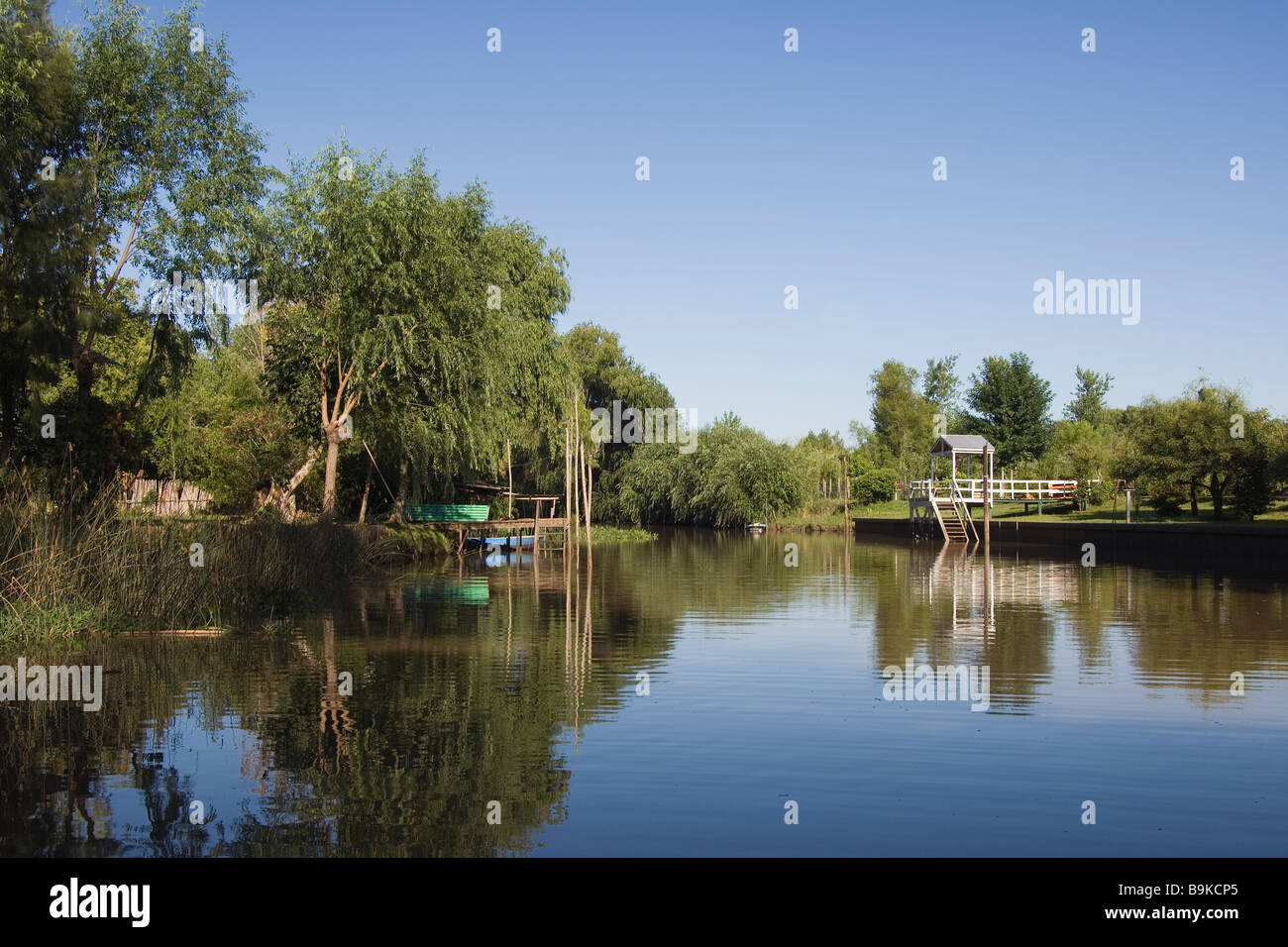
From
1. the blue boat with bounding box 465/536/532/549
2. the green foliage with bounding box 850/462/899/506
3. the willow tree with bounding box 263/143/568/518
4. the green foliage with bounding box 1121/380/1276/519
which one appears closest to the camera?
the willow tree with bounding box 263/143/568/518

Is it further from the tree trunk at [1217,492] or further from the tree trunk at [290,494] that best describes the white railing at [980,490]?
the tree trunk at [290,494]

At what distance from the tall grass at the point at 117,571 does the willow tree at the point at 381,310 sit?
8.80 m

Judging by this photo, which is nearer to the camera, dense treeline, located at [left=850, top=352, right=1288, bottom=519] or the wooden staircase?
dense treeline, located at [left=850, top=352, right=1288, bottom=519]

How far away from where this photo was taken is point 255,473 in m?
36.6

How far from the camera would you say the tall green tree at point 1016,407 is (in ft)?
240

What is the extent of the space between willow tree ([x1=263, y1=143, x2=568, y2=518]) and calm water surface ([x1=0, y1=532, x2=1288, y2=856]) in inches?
435

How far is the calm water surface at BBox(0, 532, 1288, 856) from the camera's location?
6570 mm

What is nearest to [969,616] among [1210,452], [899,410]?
[1210,452]

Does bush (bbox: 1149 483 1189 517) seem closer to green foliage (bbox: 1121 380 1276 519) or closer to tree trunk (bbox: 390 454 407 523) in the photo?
green foliage (bbox: 1121 380 1276 519)

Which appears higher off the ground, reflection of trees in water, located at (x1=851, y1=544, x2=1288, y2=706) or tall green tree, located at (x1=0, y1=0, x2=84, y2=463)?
tall green tree, located at (x1=0, y1=0, x2=84, y2=463)

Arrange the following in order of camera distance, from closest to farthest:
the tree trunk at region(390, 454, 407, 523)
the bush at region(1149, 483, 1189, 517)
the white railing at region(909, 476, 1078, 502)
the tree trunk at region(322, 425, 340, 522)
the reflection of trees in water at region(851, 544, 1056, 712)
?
the reflection of trees in water at region(851, 544, 1056, 712) < the tree trunk at region(322, 425, 340, 522) < the tree trunk at region(390, 454, 407, 523) < the bush at region(1149, 483, 1189, 517) < the white railing at region(909, 476, 1078, 502)

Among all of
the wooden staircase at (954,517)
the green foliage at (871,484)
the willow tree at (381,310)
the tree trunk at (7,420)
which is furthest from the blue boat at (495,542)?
the green foliage at (871,484)

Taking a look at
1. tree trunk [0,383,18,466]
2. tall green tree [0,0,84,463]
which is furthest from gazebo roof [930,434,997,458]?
tree trunk [0,383,18,466]

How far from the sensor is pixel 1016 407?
2904 inches
